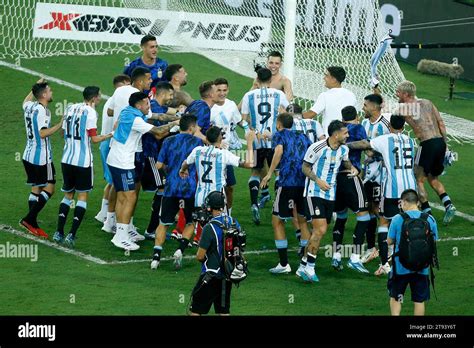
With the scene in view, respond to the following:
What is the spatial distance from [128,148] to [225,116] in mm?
1788

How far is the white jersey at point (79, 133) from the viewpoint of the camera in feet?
56.2

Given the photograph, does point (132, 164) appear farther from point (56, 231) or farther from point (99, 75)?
point (99, 75)

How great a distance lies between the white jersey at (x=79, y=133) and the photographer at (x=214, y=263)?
13.9 feet

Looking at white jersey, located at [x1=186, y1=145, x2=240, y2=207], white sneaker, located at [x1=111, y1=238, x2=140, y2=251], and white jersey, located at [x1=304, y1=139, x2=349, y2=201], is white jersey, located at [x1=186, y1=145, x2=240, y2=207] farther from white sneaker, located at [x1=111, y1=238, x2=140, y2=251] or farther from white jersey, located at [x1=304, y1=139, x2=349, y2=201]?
white sneaker, located at [x1=111, y1=238, x2=140, y2=251]

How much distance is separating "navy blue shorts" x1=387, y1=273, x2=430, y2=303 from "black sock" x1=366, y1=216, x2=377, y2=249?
315 centimetres

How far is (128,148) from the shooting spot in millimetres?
16984

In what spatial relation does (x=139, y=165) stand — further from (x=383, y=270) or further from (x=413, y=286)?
(x=413, y=286)

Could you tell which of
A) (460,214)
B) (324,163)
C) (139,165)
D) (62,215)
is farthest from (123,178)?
(460,214)

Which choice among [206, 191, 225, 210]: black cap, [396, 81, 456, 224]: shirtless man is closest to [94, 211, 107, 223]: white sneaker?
[396, 81, 456, 224]: shirtless man

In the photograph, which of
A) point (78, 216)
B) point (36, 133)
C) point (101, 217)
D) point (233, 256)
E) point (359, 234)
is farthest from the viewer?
point (101, 217)

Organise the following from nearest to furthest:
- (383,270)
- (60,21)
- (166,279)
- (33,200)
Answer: (166,279) → (383,270) → (33,200) → (60,21)

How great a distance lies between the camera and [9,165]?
69.8 feet

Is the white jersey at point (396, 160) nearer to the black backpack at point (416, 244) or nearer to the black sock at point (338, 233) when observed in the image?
the black sock at point (338, 233)

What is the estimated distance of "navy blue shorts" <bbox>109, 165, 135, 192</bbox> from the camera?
17062 millimetres
